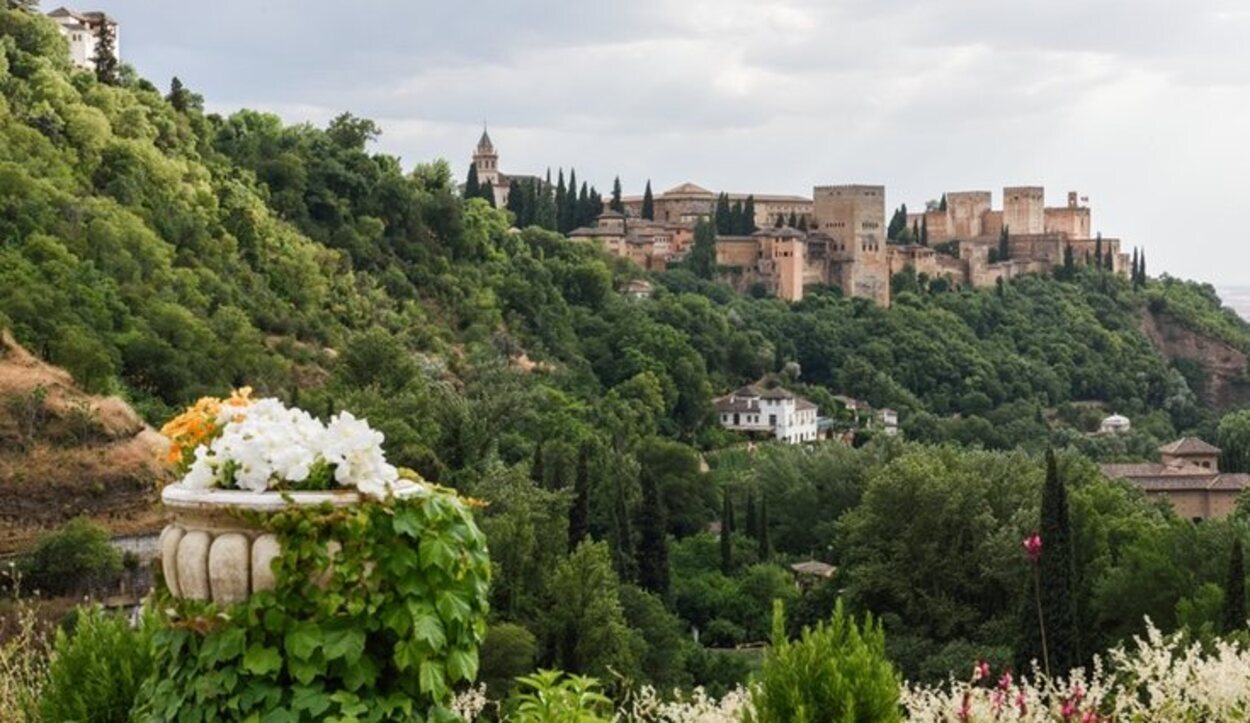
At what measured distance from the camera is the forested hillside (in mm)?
22984

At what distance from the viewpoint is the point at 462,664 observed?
435 cm

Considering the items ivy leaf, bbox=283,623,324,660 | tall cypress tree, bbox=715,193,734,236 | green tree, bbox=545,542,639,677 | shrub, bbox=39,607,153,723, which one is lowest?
green tree, bbox=545,542,639,677

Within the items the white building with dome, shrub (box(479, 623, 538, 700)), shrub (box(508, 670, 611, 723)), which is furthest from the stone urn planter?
the white building with dome

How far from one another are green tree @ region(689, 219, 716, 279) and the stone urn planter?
211 feet

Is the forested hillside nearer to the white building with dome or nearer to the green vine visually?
the white building with dome

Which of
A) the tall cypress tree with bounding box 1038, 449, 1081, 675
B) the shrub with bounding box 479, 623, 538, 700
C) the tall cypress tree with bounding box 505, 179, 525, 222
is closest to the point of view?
the tall cypress tree with bounding box 1038, 449, 1081, 675

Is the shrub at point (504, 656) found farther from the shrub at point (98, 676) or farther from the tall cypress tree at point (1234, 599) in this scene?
the shrub at point (98, 676)

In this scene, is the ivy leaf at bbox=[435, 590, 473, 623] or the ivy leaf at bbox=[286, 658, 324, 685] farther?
the ivy leaf at bbox=[435, 590, 473, 623]

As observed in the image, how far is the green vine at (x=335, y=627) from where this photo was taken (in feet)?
13.3

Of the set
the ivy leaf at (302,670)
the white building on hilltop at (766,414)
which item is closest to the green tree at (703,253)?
the white building on hilltop at (766,414)

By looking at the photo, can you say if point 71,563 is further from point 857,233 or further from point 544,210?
point 857,233

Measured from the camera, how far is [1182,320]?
80625mm

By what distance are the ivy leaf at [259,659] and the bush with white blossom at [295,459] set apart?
427 millimetres

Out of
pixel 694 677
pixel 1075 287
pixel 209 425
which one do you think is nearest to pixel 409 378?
pixel 694 677
